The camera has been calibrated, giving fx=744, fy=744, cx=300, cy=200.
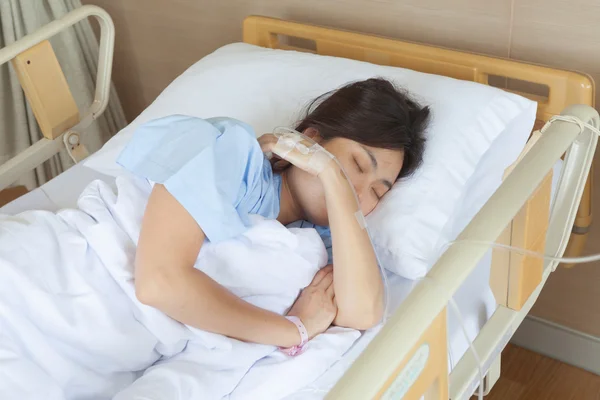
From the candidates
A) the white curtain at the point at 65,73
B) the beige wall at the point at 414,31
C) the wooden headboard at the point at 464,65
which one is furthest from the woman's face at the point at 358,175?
the white curtain at the point at 65,73

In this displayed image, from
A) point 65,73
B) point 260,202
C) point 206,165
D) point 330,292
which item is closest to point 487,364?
point 330,292

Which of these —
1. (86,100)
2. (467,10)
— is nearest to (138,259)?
(467,10)

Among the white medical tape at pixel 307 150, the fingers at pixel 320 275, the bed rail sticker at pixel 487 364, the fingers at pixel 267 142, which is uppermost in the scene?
the white medical tape at pixel 307 150

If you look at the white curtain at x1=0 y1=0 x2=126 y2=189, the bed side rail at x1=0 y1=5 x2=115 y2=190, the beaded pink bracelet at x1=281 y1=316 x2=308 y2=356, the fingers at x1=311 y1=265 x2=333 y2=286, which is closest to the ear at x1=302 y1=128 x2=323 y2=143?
the fingers at x1=311 y1=265 x2=333 y2=286

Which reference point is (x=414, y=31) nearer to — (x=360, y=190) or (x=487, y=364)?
(x=360, y=190)

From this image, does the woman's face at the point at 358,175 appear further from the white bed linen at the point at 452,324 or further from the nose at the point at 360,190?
the white bed linen at the point at 452,324

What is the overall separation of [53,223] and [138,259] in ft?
0.90

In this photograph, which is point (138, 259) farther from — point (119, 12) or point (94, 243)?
point (119, 12)

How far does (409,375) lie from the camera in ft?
3.37

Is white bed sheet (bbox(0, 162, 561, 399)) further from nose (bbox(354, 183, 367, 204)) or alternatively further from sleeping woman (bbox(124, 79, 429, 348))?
nose (bbox(354, 183, 367, 204))

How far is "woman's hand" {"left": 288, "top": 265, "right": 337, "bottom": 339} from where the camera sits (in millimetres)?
1443

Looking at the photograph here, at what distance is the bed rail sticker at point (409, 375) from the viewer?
3.27ft

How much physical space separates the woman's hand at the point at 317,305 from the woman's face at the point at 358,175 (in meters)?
0.14

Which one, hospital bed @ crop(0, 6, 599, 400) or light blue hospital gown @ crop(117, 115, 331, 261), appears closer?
hospital bed @ crop(0, 6, 599, 400)
